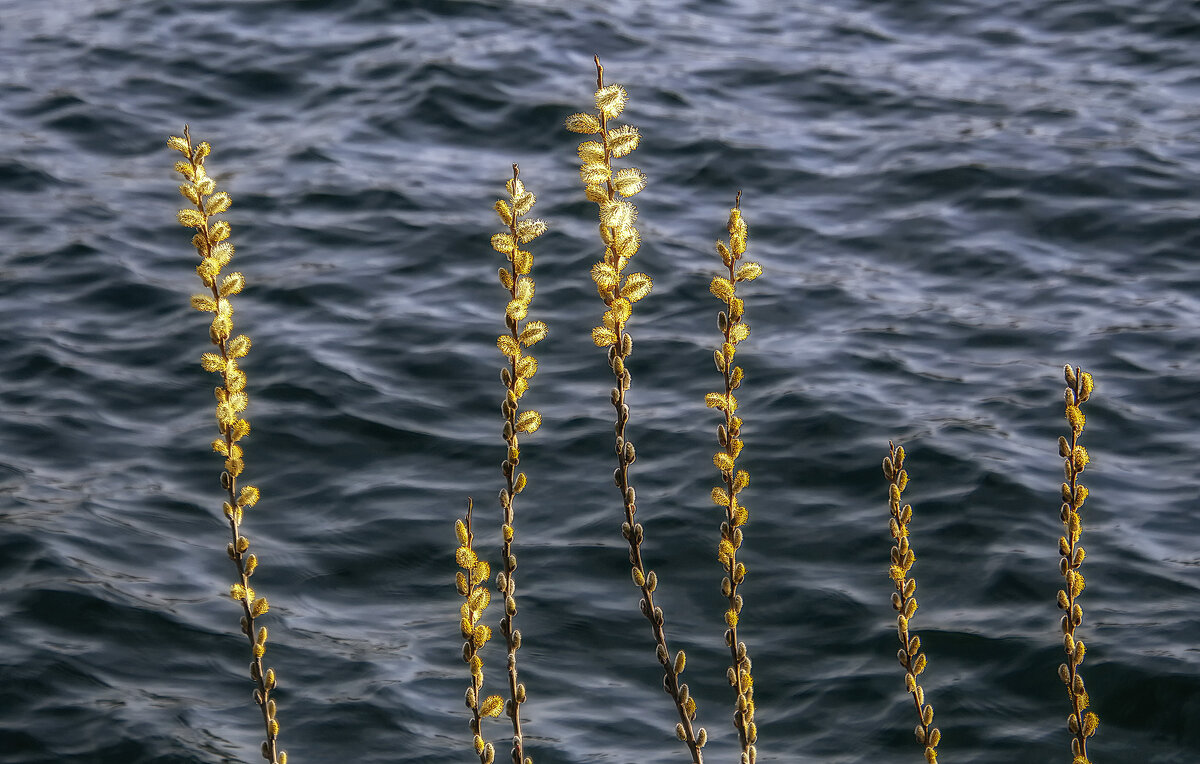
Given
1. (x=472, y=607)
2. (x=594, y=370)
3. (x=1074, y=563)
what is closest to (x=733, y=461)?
(x=472, y=607)

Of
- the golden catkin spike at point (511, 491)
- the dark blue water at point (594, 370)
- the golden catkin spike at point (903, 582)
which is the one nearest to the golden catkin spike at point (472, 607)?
the golden catkin spike at point (511, 491)

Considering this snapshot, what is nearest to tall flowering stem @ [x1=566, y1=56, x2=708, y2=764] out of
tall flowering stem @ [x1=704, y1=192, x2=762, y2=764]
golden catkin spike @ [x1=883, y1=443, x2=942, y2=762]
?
tall flowering stem @ [x1=704, y1=192, x2=762, y2=764]

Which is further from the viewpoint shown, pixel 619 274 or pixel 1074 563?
pixel 1074 563

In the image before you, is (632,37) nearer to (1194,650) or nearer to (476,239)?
(476,239)

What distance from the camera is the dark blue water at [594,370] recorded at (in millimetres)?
4738

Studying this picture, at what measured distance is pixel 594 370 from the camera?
6.82 m

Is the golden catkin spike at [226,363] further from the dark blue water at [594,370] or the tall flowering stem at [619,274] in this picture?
the dark blue water at [594,370]

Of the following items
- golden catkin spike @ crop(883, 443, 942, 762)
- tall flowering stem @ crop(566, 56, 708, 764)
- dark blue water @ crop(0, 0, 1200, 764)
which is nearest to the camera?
tall flowering stem @ crop(566, 56, 708, 764)

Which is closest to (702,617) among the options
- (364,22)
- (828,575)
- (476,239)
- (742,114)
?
(828,575)

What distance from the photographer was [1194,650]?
4.79 metres

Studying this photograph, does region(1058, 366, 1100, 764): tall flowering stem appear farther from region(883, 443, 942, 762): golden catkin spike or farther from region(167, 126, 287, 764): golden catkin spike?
region(167, 126, 287, 764): golden catkin spike

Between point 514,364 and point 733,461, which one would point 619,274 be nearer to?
point 514,364

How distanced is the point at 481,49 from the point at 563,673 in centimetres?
646

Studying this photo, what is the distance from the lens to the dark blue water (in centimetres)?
474
